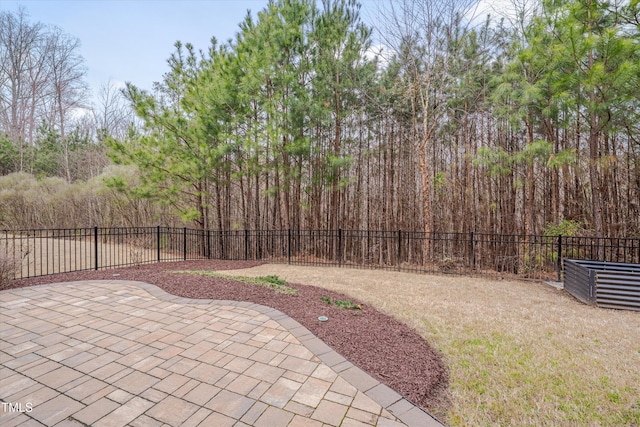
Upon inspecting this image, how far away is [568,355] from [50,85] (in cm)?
2330

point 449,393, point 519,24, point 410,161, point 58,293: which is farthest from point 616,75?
point 58,293

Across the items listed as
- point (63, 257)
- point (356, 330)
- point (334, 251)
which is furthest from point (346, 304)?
point (63, 257)

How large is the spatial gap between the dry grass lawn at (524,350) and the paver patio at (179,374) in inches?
28.6

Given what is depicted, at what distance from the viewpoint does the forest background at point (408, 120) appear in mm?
6133

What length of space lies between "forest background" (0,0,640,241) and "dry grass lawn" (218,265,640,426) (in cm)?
323

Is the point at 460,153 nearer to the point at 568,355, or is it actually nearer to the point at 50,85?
the point at 568,355

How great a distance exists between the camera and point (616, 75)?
4.97 m

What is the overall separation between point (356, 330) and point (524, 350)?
1.63 meters

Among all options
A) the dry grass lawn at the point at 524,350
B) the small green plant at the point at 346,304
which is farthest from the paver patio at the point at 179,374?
the small green plant at the point at 346,304

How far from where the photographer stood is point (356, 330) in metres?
3.06

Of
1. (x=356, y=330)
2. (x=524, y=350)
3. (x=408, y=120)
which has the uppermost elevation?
(x=408, y=120)

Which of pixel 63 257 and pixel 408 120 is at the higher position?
pixel 408 120

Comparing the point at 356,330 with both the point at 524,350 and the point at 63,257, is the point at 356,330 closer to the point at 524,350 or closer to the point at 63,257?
the point at 524,350

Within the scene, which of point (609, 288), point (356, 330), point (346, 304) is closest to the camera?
point (356, 330)
